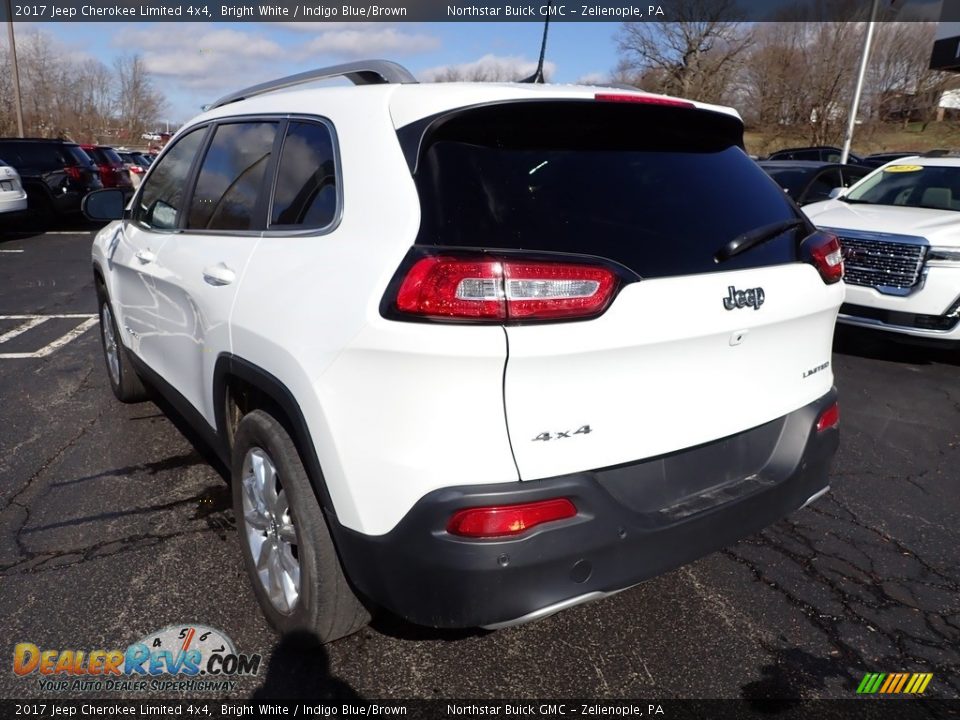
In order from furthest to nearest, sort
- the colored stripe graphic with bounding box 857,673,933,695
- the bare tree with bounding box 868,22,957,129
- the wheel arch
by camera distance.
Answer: the bare tree with bounding box 868,22,957,129 < the colored stripe graphic with bounding box 857,673,933,695 < the wheel arch

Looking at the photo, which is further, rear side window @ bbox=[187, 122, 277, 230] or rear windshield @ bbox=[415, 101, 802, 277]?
rear side window @ bbox=[187, 122, 277, 230]

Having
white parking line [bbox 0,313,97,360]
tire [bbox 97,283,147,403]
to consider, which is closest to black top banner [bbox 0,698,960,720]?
tire [bbox 97,283,147,403]

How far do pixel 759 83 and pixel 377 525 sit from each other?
44.4 meters

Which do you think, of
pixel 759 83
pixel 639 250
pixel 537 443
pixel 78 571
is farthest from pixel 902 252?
pixel 759 83

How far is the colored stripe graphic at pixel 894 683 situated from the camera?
2.27 meters

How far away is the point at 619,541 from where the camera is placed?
6.31 feet

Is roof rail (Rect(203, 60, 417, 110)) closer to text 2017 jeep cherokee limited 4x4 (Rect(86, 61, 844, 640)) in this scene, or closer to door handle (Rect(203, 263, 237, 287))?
text 2017 jeep cherokee limited 4x4 (Rect(86, 61, 844, 640))

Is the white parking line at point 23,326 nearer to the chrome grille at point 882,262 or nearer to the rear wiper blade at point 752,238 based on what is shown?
the rear wiper blade at point 752,238

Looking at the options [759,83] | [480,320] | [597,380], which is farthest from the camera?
[759,83]

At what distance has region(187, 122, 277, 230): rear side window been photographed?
2.63 meters

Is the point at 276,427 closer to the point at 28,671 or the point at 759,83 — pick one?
the point at 28,671

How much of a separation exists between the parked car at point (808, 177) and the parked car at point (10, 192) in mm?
12292

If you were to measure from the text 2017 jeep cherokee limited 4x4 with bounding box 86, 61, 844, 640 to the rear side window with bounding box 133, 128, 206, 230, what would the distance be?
0.86 m

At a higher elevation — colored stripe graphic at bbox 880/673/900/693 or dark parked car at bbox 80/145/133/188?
colored stripe graphic at bbox 880/673/900/693
